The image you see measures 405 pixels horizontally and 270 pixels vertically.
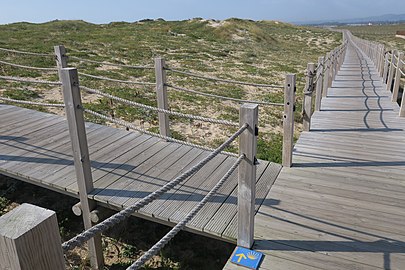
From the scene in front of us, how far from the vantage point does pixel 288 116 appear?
4793 mm

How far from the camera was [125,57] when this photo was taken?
17531 mm

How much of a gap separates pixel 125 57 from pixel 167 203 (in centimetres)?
1479

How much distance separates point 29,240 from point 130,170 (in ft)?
12.0

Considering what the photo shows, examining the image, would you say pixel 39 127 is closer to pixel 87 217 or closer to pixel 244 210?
pixel 87 217

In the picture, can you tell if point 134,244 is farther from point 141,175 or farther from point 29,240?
point 29,240

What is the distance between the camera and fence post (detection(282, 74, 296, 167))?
4609 mm

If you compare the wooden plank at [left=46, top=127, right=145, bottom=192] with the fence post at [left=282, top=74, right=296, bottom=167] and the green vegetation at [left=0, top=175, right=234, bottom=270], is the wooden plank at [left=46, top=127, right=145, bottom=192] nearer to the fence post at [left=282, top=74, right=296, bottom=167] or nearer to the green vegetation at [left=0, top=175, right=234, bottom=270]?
the green vegetation at [left=0, top=175, right=234, bottom=270]

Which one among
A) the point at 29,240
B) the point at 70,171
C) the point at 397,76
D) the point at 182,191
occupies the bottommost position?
the point at 182,191

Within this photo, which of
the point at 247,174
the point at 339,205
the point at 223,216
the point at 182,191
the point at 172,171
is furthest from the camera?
the point at 172,171

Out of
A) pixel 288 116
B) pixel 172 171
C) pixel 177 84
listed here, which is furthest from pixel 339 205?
pixel 177 84

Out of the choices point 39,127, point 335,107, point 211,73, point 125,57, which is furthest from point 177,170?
point 125,57

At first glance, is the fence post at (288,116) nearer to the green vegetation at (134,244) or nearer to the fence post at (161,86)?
the green vegetation at (134,244)

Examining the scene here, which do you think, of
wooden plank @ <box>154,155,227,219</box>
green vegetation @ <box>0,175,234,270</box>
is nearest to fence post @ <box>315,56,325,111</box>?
wooden plank @ <box>154,155,227,219</box>

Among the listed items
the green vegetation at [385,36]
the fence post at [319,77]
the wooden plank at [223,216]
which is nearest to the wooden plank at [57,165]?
the wooden plank at [223,216]
